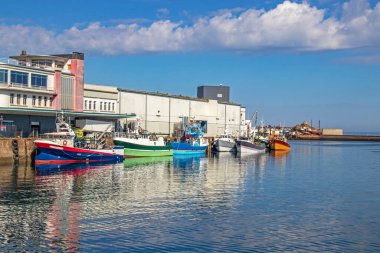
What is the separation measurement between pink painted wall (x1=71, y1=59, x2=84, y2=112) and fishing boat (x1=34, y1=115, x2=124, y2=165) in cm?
1077

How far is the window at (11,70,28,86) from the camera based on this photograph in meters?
76.1

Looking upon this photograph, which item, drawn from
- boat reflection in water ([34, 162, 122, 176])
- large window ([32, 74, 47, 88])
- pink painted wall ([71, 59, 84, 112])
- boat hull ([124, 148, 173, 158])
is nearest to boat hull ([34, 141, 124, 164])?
boat reflection in water ([34, 162, 122, 176])

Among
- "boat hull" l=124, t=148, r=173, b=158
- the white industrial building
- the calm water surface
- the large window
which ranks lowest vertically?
the calm water surface

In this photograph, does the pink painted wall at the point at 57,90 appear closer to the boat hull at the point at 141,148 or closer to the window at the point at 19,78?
the window at the point at 19,78

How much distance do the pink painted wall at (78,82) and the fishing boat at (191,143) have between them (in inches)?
725

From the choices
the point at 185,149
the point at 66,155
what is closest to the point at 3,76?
the point at 66,155

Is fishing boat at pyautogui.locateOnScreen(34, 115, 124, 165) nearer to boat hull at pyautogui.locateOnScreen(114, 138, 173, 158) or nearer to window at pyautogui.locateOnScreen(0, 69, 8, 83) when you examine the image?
boat hull at pyautogui.locateOnScreen(114, 138, 173, 158)

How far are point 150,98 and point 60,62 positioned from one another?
2277 centimetres

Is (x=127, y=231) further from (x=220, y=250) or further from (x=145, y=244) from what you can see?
(x=220, y=250)

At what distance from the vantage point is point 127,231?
2928cm

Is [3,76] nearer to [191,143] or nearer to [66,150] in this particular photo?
[66,150]

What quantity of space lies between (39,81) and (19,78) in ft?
12.9

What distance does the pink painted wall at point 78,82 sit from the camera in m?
88.4

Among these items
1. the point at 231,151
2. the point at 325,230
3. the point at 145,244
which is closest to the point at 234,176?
the point at 325,230
